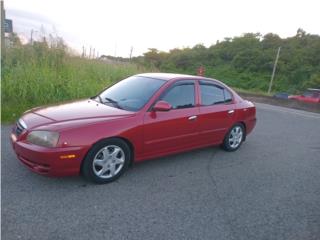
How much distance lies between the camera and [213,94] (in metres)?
6.07

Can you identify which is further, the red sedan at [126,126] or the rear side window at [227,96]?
the rear side window at [227,96]

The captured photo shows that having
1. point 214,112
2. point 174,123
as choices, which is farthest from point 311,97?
point 174,123

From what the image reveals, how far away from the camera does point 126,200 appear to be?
4023 mm

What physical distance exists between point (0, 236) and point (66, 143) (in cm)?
128

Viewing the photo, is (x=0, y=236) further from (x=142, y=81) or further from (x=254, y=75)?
(x=254, y=75)

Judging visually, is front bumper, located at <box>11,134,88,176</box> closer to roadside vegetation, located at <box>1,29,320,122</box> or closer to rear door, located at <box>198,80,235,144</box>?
rear door, located at <box>198,80,235,144</box>

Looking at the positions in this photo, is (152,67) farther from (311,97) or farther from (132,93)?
(132,93)

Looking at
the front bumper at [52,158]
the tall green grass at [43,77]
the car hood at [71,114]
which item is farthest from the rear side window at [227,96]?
the tall green grass at [43,77]

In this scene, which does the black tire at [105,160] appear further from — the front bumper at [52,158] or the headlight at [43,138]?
the headlight at [43,138]

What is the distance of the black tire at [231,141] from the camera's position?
642 cm

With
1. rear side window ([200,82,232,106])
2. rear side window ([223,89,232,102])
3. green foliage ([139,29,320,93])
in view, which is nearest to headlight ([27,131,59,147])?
rear side window ([200,82,232,106])

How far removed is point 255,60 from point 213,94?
36.6m

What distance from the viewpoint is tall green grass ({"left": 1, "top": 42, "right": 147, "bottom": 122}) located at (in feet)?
28.3

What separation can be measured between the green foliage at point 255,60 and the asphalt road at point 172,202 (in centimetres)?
2697
